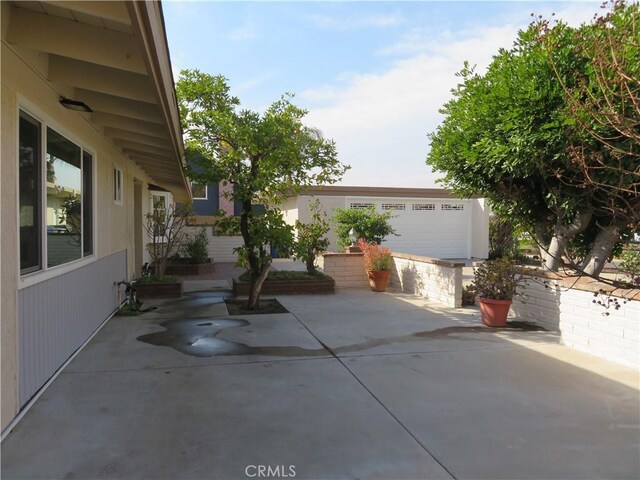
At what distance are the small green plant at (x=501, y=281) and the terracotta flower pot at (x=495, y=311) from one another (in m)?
0.14

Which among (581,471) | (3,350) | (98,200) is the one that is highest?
(98,200)

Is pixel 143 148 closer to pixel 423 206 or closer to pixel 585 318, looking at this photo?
pixel 585 318

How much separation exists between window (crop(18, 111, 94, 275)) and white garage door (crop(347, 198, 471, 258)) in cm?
1353

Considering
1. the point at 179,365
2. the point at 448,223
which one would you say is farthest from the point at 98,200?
the point at 448,223

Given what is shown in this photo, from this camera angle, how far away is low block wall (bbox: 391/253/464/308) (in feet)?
28.2

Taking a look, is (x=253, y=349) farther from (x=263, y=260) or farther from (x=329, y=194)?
(x=329, y=194)

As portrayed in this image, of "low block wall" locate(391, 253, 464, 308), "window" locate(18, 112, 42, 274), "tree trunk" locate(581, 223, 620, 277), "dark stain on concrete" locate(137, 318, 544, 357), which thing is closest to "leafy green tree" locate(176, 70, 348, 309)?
"dark stain on concrete" locate(137, 318, 544, 357)

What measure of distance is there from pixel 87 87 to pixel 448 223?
684 inches

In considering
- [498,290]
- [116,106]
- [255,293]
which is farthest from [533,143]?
[255,293]

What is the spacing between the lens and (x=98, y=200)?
250 inches

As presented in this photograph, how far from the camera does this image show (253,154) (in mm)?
7797

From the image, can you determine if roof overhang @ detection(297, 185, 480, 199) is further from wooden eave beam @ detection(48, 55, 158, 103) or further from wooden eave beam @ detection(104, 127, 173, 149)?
wooden eave beam @ detection(48, 55, 158, 103)

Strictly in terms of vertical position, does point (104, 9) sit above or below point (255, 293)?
above

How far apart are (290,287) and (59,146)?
6137 millimetres
